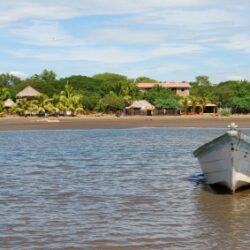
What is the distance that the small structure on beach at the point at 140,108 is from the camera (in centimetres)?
8581

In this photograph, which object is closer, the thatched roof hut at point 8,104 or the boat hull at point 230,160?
the boat hull at point 230,160

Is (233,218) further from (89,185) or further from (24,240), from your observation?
(89,185)

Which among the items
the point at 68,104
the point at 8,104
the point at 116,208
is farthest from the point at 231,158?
the point at 8,104

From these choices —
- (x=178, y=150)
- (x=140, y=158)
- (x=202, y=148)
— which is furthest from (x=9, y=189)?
(x=178, y=150)

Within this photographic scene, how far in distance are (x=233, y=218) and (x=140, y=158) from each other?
13834 mm

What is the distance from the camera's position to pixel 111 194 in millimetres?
15789

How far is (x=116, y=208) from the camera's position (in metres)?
13.7

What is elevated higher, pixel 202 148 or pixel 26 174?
pixel 202 148

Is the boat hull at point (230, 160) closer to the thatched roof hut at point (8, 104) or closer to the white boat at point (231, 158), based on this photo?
the white boat at point (231, 158)

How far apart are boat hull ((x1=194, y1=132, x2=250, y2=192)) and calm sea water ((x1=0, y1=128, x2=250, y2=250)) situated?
1.30 feet

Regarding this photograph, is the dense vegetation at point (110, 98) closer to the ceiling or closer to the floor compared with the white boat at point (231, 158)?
closer to the ceiling

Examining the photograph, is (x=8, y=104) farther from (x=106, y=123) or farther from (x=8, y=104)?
(x=106, y=123)

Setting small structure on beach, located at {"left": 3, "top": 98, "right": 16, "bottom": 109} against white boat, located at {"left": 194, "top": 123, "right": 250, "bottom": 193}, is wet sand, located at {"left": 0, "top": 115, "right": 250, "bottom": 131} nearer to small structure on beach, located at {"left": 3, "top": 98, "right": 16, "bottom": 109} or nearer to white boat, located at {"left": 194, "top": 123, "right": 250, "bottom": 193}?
small structure on beach, located at {"left": 3, "top": 98, "right": 16, "bottom": 109}

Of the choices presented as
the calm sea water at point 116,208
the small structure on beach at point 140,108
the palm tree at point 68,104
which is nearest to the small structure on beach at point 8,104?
the palm tree at point 68,104
